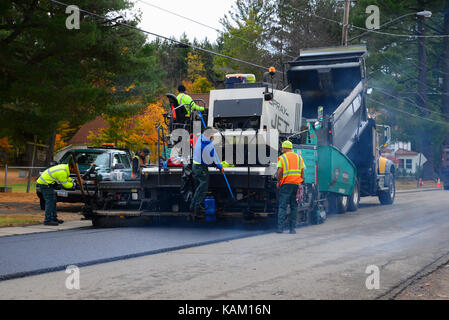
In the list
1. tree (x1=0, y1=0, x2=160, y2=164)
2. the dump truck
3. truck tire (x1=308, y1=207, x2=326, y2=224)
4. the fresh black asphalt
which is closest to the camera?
the fresh black asphalt

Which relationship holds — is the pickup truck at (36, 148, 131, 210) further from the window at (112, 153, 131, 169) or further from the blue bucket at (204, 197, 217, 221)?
the blue bucket at (204, 197, 217, 221)

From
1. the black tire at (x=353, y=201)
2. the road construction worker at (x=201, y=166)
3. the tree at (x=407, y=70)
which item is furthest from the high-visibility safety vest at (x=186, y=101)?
the tree at (x=407, y=70)

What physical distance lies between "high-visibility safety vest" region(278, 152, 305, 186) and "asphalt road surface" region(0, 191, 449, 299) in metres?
1.09

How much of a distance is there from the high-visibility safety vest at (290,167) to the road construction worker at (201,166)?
48.6 inches

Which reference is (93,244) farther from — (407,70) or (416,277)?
(407,70)

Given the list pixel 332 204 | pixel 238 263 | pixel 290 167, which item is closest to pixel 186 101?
pixel 290 167

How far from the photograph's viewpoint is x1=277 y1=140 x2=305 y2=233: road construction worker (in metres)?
11.9

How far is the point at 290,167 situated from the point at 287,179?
25 cm

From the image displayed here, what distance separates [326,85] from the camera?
17.3 metres

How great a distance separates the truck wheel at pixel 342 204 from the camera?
1712 centimetres

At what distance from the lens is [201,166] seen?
11859 millimetres

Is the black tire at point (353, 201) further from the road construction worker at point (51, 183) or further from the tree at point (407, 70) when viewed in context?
the tree at point (407, 70)

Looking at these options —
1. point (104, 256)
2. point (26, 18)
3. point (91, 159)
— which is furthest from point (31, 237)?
point (26, 18)

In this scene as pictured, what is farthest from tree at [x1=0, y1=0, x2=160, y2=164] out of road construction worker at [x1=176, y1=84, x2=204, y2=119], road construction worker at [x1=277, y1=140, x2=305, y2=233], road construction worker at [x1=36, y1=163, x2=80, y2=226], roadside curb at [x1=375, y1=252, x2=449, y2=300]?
roadside curb at [x1=375, y1=252, x2=449, y2=300]
